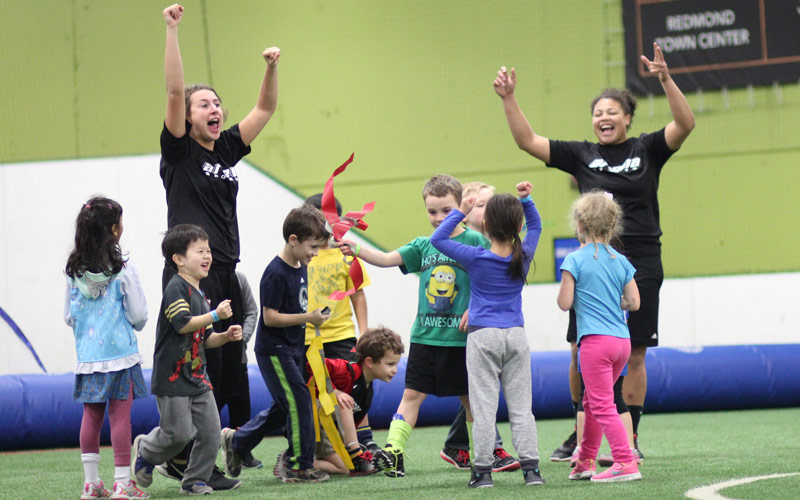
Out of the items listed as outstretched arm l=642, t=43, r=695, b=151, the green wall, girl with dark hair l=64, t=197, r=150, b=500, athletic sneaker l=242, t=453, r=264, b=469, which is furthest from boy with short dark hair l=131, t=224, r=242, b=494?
the green wall

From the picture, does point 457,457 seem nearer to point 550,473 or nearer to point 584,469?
point 550,473

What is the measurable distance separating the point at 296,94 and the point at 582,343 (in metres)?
5.34

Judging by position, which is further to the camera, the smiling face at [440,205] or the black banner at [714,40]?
the black banner at [714,40]

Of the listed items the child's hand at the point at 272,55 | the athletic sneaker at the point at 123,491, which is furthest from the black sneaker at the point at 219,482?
the child's hand at the point at 272,55

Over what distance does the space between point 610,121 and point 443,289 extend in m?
1.06

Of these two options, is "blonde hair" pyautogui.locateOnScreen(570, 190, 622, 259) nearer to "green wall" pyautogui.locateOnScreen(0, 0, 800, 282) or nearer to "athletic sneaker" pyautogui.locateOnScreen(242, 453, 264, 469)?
"athletic sneaker" pyautogui.locateOnScreen(242, 453, 264, 469)

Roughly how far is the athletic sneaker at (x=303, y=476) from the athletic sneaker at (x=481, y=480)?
0.75m

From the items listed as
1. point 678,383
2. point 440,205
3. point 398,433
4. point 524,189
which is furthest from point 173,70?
point 678,383

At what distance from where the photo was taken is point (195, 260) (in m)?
3.36

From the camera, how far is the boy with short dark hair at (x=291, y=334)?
12.4ft

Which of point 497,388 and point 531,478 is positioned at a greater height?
point 497,388

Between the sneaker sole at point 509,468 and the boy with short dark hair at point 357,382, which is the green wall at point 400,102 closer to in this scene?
the boy with short dark hair at point 357,382

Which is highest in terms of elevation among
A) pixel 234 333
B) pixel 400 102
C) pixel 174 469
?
pixel 400 102

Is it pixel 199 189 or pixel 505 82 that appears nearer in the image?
pixel 199 189
